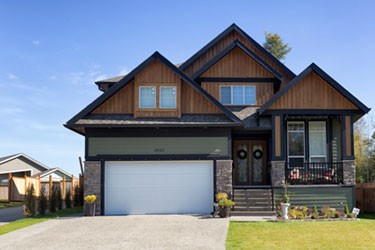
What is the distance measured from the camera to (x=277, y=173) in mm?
17609

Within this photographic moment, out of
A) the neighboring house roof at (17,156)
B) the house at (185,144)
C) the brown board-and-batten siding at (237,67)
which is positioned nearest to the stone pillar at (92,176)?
the house at (185,144)

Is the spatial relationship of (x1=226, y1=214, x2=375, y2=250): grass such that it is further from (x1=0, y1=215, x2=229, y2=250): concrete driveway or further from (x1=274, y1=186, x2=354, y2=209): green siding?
(x1=274, y1=186, x2=354, y2=209): green siding

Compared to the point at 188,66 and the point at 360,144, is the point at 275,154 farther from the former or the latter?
the point at 360,144

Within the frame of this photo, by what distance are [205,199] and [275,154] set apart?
350 cm

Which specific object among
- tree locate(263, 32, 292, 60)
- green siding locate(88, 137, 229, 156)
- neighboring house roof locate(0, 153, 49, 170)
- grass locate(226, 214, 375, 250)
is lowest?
grass locate(226, 214, 375, 250)

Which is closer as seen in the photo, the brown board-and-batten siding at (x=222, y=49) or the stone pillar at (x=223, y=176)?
the stone pillar at (x=223, y=176)

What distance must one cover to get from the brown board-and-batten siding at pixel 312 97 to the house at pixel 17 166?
23882 millimetres

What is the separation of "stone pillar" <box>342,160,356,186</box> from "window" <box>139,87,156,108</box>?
848 cm

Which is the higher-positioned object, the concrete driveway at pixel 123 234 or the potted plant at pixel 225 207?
the potted plant at pixel 225 207

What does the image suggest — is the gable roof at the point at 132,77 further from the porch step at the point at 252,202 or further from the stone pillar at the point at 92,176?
the porch step at the point at 252,202

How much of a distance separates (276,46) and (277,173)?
95.7ft

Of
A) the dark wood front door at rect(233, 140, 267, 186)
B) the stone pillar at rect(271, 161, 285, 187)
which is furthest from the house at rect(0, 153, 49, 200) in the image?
the stone pillar at rect(271, 161, 285, 187)

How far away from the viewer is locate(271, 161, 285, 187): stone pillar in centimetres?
→ 1758

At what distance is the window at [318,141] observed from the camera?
1952cm
